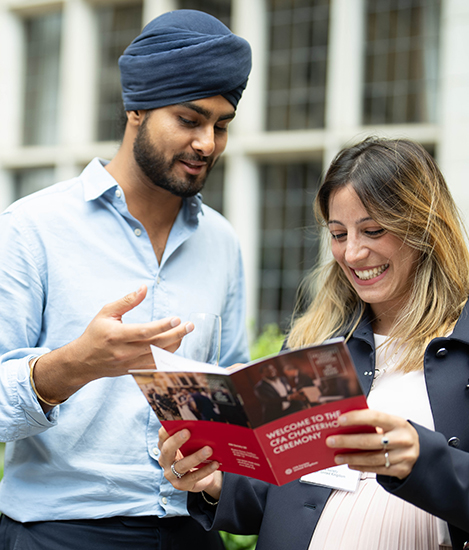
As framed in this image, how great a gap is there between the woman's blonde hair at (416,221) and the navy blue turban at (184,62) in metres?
0.49

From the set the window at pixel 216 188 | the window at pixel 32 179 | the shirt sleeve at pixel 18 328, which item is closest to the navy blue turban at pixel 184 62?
the shirt sleeve at pixel 18 328

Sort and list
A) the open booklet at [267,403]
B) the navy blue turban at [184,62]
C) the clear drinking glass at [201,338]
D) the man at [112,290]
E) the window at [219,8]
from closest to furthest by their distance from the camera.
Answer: the open booklet at [267,403]
the clear drinking glass at [201,338]
the man at [112,290]
the navy blue turban at [184,62]
the window at [219,8]

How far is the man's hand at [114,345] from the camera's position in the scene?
138cm

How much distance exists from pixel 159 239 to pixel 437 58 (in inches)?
143

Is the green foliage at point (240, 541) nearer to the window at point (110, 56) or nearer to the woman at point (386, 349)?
the woman at point (386, 349)

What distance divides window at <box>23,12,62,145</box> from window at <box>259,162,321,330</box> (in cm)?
241

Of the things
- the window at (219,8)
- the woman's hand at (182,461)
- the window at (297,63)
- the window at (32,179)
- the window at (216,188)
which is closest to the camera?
the woman's hand at (182,461)

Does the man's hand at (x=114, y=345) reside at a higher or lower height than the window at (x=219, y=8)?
lower

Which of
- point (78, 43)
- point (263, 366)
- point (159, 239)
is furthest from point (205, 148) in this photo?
point (78, 43)

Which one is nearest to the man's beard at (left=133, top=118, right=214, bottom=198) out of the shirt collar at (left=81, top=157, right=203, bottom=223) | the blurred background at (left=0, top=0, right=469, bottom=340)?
the shirt collar at (left=81, top=157, right=203, bottom=223)

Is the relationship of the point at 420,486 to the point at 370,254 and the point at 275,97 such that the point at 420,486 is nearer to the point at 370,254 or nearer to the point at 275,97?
the point at 370,254

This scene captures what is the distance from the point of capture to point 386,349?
6.15 feet

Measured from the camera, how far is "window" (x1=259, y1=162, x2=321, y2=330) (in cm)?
535

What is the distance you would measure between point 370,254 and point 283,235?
3.61 meters
